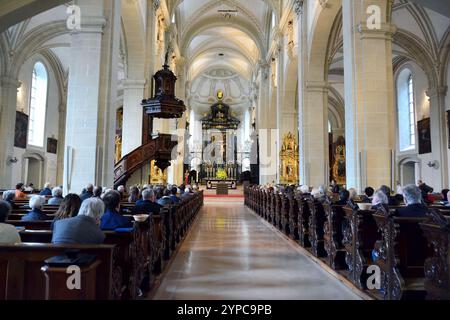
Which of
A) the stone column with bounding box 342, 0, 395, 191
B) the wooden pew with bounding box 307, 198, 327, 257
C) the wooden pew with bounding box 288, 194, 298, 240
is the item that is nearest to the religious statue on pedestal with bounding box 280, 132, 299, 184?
the stone column with bounding box 342, 0, 395, 191

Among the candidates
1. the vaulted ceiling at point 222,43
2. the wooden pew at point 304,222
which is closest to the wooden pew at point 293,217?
the wooden pew at point 304,222

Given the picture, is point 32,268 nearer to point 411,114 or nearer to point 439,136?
point 439,136

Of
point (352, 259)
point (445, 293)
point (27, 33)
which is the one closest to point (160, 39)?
point (27, 33)

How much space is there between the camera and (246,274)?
4117mm

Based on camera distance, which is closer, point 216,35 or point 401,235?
point 401,235

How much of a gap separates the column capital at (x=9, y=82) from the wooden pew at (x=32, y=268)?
569 inches

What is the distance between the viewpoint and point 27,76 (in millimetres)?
15961

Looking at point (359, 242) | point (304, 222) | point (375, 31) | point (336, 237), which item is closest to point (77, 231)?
point (359, 242)

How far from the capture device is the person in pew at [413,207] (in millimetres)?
3291

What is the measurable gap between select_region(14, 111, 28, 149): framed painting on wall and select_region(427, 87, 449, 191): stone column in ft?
57.9

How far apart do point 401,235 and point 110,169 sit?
6280 millimetres

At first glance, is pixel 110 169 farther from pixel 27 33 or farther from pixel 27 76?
pixel 27 76

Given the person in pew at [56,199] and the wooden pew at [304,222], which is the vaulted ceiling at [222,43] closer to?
the wooden pew at [304,222]

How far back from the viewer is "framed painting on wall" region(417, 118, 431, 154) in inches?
593
